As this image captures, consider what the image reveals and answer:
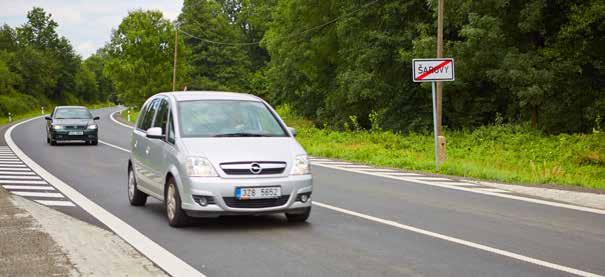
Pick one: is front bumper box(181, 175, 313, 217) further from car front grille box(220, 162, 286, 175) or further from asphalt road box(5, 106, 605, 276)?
asphalt road box(5, 106, 605, 276)

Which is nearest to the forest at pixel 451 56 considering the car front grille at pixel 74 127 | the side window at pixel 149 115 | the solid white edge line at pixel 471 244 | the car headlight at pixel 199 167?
the car front grille at pixel 74 127

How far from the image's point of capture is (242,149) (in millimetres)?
8906

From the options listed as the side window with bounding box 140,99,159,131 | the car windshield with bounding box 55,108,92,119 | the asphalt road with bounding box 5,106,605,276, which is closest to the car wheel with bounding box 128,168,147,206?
the asphalt road with bounding box 5,106,605,276

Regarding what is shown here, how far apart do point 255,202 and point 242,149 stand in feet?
2.14

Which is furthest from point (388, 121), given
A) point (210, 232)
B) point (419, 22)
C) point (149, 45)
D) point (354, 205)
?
point (149, 45)

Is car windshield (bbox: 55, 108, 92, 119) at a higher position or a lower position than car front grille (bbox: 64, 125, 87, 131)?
higher

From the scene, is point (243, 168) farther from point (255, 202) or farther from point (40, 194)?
point (40, 194)

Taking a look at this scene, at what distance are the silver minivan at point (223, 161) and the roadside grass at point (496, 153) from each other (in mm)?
7979

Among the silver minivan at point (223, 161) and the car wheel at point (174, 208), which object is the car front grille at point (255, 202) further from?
the car wheel at point (174, 208)

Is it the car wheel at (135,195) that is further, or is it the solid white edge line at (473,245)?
the car wheel at (135,195)

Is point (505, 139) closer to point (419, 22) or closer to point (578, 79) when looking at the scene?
point (578, 79)

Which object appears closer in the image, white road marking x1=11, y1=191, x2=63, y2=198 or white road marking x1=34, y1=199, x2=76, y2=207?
white road marking x1=34, y1=199, x2=76, y2=207

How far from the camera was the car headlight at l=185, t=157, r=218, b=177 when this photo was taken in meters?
8.73

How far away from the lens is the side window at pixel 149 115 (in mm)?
11062
